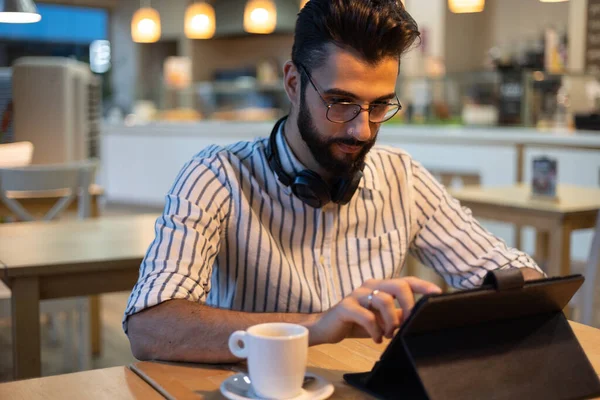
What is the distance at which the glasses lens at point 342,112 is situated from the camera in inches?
50.5

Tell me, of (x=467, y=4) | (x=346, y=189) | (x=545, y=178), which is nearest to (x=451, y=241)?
(x=346, y=189)

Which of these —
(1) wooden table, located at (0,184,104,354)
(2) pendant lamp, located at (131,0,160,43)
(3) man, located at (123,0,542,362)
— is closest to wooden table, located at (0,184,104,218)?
(1) wooden table, located at (0,184,104,354)

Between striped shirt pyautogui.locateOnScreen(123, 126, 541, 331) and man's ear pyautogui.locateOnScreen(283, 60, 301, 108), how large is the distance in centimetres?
9

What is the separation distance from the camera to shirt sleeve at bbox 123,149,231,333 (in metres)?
1.22

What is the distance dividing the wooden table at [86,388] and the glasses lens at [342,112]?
1.73 feet

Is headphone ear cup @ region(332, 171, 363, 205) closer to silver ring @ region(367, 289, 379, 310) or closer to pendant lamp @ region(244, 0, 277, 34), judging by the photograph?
silver ring @ region(367, 289, 379, 310)

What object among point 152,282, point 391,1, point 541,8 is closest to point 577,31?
point 541,8

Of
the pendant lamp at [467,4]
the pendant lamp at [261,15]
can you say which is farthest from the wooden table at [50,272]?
the pendant lamp at [261,15]

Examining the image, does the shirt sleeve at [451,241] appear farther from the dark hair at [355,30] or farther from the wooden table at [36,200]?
the wooden table at [36,200]

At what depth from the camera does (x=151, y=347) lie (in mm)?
1147

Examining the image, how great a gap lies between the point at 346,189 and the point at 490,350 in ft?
1.82

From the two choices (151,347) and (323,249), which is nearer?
(151,347)

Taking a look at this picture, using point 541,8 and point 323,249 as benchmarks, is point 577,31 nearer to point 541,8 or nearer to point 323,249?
point 541,8

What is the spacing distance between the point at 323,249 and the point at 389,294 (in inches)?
17.9
